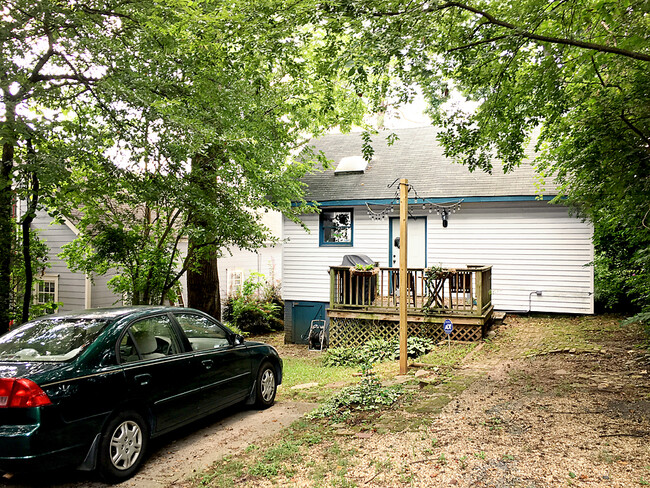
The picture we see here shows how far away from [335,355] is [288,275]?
5282mm

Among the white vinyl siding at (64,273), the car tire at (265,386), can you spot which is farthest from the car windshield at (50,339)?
the white vinyl siding at (64,273)

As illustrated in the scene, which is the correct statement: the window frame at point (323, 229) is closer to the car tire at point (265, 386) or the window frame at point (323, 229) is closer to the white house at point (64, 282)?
the white house at point (64, 282)

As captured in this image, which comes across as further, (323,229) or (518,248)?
(323,229)

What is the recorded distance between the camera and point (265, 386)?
6.68m

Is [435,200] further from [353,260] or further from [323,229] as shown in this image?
[323,229]

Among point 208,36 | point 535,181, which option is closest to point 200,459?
point 208,36

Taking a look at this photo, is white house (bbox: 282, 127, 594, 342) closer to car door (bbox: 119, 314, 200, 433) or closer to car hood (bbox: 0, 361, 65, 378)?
car door (bbox: 119, 314, 200, 433)

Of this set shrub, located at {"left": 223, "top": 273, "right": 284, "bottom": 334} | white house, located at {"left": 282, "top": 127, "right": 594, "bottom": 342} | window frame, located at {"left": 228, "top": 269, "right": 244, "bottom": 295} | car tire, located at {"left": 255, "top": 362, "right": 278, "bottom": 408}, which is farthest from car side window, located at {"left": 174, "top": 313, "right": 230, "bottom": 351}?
window frame, located at {"left": 228, "top": 269, "right": 244, "bottom": 295}

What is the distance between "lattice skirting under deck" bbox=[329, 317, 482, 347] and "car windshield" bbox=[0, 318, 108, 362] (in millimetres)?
8957

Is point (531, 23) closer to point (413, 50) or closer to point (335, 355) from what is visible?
point (413, 50)

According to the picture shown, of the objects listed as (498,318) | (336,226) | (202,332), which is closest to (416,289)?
(498,318)

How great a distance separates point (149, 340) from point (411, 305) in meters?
8.89

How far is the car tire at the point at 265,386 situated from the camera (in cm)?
650

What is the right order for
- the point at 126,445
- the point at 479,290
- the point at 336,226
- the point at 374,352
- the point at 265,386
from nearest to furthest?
1. the point at 126,445
2. the point at 265,386
3. the point at 479,290
4. the point at 374,352
5. the point at 336,226
